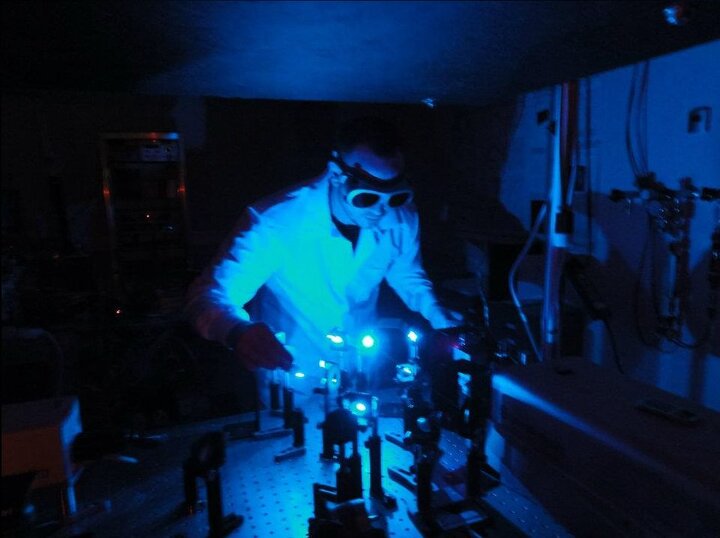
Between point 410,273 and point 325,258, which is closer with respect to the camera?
point 325,258

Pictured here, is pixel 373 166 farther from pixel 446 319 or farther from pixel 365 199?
pixel 446 319

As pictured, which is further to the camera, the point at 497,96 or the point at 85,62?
the point at 497,96

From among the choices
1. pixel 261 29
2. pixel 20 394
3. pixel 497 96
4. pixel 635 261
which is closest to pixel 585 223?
pixel 635 261

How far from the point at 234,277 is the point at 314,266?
1.30ft

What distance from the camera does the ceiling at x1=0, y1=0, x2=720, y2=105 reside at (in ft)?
2.24

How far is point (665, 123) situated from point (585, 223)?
2.20 ft

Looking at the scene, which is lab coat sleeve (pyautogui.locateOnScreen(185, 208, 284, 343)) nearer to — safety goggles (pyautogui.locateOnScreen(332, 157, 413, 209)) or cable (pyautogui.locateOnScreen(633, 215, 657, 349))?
safety goggles (pyautogui.locateOnScreen(332, 157, 413, 209))

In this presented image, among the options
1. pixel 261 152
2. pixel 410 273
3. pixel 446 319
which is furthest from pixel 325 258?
pixel 261 152

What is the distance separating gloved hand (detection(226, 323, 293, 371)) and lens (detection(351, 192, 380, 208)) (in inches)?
15.1

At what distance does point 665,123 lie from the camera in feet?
8.09

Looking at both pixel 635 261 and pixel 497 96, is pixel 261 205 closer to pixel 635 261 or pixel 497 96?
pixel 497 96

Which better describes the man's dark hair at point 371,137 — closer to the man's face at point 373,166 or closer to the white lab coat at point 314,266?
the man's face at point 373,166

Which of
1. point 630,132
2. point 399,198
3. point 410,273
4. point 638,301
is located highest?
point 630,132

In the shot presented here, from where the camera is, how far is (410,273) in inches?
79.8
